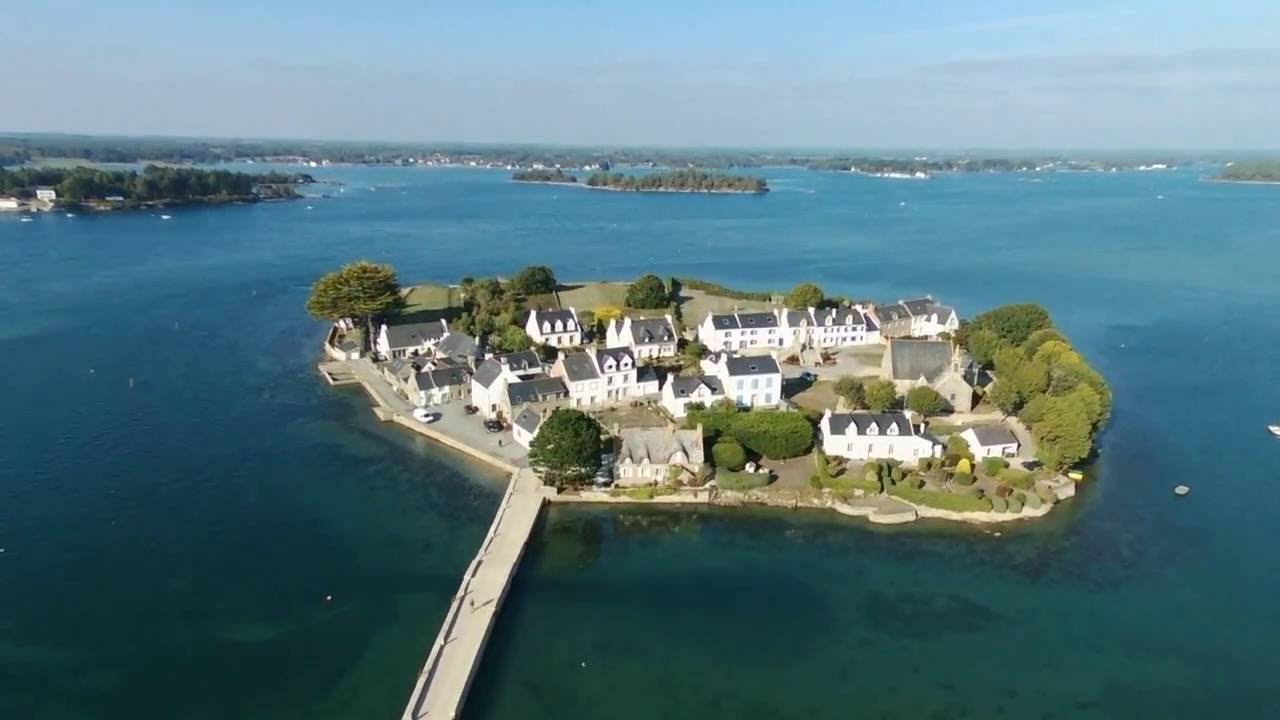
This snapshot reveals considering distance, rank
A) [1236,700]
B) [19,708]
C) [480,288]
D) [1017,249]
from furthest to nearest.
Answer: [1017,249], [480,288], [1236,700], [19,708]

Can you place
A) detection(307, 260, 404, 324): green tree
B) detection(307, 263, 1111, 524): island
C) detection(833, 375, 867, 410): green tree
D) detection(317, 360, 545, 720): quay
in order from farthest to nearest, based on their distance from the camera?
detection(307, 260, 404, 324): green tree < detection(833, 375, 867, 410): green tree < detection(307, 263, 1111, 524): island < detection(317, 360, 545, 720): quay

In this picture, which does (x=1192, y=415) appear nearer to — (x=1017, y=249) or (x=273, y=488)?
(x=273, y=488)

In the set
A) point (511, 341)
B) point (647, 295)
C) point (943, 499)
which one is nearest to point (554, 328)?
point (511, 341)

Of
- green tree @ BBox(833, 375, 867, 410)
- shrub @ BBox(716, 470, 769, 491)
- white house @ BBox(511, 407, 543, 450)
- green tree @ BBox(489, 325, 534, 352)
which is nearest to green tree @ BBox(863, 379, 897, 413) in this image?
green tree @ BBox(833, 375, 867, 410)

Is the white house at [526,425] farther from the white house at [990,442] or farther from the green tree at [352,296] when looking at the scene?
the green tree at [352,296]

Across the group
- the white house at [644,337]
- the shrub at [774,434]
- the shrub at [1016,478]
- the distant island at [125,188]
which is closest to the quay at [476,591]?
the shrub at [774,434]

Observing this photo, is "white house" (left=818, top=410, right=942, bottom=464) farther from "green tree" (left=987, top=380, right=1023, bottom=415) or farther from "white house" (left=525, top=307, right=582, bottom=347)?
"white house" (left=525, top=307, right=582, bottom=347)

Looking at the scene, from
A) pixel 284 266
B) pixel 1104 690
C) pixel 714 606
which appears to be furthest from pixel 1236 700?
pixel 284 266
